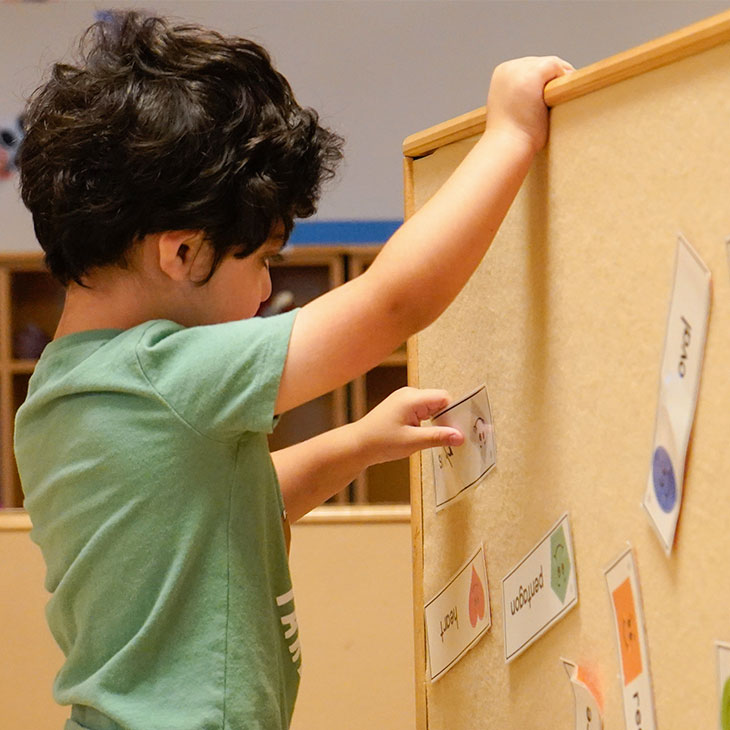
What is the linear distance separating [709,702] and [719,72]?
0.34m

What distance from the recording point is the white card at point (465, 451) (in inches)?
32.7

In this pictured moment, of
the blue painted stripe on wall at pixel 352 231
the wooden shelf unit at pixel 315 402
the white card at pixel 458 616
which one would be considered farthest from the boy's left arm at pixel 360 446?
the blue painted stripe on wall at pixel 352 231

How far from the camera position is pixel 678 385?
0.56 meters

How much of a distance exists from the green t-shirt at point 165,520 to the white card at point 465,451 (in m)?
0.18

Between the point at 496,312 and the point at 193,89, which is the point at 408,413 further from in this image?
the point at 193,89

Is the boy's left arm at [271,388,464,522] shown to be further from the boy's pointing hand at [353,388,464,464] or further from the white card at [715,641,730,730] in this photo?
the white card at [715,641,730,730]

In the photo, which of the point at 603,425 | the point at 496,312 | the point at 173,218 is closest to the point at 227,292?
the point at 173,218

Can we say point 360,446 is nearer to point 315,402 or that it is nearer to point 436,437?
point 436,437

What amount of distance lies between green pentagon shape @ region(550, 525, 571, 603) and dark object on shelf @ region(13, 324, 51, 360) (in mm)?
2643

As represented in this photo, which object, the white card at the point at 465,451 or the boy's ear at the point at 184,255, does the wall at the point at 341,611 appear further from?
the boy's ear at the point at 184,255

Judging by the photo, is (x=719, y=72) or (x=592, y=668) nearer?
(x=719, y=72)

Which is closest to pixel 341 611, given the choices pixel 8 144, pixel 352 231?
pixel 352 231

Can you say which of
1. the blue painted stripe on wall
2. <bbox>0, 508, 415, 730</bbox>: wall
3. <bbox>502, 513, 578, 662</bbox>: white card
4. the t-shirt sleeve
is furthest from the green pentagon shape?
the blue painted stripe on wall

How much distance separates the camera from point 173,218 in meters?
0.76
